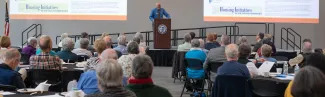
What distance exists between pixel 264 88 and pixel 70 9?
10287mm

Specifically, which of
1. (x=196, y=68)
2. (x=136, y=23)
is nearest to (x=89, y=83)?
(x=196, y=68)

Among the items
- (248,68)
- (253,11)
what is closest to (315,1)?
(253,11)

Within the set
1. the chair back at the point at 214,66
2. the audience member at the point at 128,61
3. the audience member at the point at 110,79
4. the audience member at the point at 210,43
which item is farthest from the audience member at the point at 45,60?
the audience member at the point at 210,43

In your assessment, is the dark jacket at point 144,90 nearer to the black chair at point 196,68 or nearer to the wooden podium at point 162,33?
the black chair at point 196,68

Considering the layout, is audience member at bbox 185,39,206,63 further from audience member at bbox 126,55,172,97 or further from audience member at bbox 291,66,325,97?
audience member at bbox 291,66,325,97

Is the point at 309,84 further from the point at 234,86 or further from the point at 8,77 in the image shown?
the point at 8,77

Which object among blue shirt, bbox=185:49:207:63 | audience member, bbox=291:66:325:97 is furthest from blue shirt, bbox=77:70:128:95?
blue shirt, bbox=185:49:207:63

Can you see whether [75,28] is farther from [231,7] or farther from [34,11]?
[231,7]

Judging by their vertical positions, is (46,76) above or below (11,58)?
below

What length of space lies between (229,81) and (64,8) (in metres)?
10.4

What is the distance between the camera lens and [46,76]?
6.37 m

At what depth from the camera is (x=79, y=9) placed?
14898 mm

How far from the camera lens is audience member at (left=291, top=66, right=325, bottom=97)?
9.39ft

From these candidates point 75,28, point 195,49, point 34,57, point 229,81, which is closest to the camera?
point 229,81
